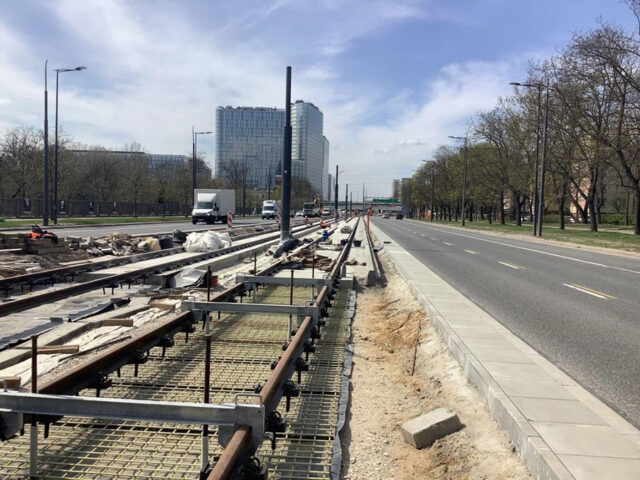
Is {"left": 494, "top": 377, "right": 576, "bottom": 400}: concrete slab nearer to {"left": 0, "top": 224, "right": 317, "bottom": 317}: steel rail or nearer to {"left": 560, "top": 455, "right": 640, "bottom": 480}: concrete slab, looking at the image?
{"left": 560, "top": 455, "right": 640, "bottom": 480}: concrete slab

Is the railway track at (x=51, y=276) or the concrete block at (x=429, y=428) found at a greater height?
the railway track at (x=51, y=276)

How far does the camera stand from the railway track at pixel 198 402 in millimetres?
3760

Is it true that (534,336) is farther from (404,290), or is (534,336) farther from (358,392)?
(404,290)

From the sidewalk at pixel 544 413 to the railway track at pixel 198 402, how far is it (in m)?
1.48

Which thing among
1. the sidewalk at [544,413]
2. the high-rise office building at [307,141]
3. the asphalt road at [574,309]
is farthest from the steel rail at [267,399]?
the high-rise office building at [307,141]

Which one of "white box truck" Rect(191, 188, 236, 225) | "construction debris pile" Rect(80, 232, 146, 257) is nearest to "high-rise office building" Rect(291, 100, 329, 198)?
"white box truck" Rect(191, 188, 236, 225)

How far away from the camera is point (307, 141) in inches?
4269

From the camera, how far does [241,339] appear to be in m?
7.86

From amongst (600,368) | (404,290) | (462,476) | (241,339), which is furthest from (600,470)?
(404,290)

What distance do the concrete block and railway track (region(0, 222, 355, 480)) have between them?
27.2 inches

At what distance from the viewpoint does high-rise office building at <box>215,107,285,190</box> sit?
127812 mm

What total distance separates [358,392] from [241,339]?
96.7 inches

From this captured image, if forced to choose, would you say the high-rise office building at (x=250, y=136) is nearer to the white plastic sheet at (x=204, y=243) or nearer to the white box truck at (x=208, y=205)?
the white box truck at (x=208, y=205)

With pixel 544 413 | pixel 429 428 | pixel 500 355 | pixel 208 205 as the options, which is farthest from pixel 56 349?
pixel 208 205
